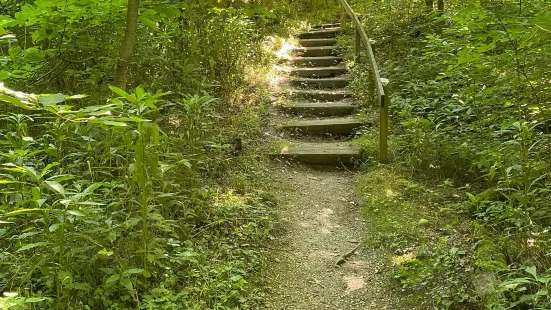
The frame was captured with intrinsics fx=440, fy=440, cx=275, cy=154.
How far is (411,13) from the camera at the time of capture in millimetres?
9812

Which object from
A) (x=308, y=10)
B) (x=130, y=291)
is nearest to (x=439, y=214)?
(x=130, y=291)

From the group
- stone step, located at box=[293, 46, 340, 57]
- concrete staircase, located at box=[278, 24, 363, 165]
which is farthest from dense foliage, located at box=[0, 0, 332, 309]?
stone step, located at box=[293, 46, 340, 57]

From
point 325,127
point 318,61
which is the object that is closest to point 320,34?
point 318,61

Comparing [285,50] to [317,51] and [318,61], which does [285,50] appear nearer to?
[317,51]

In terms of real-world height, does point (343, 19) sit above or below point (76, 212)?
above

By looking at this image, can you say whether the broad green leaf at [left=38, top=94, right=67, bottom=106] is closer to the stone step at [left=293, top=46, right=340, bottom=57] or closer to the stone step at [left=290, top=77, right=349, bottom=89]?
the stone step at [left=290, top=77, right=349, bottom=89]

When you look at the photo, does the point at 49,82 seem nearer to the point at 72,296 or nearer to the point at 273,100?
the point at 72,296

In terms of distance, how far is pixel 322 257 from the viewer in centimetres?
432

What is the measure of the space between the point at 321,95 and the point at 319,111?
710mm

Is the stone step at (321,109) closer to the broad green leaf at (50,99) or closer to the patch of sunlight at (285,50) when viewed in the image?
the patch of sunlight at (285,50)

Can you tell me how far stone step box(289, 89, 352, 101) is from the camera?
28.4 ft

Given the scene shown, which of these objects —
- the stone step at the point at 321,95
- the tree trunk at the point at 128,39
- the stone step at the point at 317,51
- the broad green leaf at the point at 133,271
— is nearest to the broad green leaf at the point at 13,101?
the broad green leaf at the point at 133,271

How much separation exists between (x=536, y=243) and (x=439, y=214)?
53.3 inches

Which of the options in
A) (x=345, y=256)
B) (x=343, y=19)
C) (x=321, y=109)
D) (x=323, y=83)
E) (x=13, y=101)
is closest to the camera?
(x=13, y=101)
